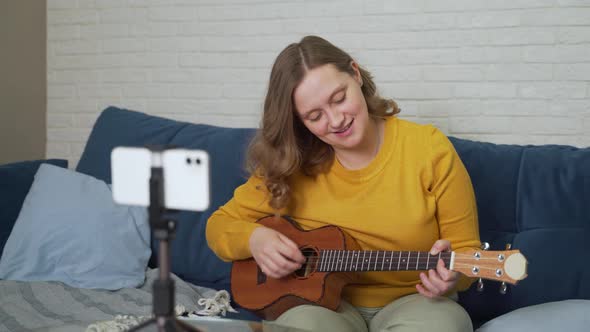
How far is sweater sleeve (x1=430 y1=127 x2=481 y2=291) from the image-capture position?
1.58m

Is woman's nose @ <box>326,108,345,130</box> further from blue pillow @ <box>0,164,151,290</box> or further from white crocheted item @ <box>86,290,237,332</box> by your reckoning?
blue pillow @ <box>0,164,151,290</box>

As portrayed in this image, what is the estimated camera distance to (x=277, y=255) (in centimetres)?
160

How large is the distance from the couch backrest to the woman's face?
19.0 inches

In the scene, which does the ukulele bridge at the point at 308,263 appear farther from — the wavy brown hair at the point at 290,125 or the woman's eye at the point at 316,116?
the woman's eye at the point at 316,116

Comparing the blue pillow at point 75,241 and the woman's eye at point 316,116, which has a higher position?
the woman's eye at point 316,116

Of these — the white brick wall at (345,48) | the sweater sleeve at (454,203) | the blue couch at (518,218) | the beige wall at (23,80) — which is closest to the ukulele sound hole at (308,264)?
the blue couch at (518,218)

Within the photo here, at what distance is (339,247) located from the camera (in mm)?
1618

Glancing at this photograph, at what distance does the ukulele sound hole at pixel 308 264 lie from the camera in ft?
5.33

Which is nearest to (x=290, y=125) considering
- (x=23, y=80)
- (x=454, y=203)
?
(x=454, y=203)

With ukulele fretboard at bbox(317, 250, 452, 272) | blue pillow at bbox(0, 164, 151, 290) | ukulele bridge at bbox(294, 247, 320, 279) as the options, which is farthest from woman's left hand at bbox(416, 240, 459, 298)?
blue pillow at bbox(0, 164, 151, 290)

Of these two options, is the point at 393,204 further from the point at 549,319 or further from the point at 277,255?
the point at 549,319

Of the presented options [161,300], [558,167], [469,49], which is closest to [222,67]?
[469,49]

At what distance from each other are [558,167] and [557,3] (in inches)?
24.1

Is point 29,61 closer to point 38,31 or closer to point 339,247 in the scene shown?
point 38,31
